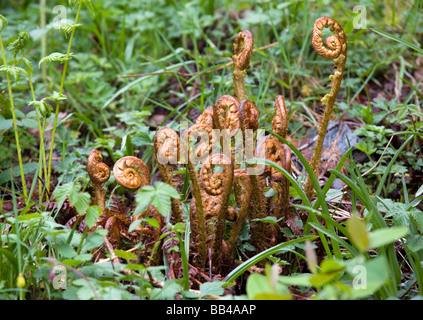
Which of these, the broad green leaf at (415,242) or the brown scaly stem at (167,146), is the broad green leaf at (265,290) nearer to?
the brown scaly stem at (167,146)

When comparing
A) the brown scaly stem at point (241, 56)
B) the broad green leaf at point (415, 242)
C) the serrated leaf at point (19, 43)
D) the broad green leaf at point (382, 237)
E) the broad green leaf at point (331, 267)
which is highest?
the serrated leaf at point (19, 43)

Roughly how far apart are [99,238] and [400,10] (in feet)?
11.8

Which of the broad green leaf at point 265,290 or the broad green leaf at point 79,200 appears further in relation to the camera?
the broad green leaf at point 79,200

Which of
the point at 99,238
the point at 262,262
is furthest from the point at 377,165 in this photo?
the point at 99,238

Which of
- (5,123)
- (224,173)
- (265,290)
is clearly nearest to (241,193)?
(224,173)

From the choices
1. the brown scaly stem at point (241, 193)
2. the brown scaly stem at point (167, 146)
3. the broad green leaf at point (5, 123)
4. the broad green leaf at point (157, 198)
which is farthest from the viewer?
the broad green leaf at point (5, 123)

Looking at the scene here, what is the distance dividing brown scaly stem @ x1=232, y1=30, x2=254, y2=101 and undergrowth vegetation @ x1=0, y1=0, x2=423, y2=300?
0.36 m

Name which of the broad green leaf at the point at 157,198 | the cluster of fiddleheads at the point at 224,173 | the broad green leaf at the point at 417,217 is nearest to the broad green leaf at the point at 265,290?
the broad green leaf at the point at 157,198

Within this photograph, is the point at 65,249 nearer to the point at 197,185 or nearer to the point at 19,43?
the point at 197,185

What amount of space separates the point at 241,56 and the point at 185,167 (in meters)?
0.67

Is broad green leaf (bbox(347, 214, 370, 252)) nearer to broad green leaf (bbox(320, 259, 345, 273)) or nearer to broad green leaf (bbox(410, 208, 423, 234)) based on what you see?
broad green leaf (bbox(320, 259, 345, 273))

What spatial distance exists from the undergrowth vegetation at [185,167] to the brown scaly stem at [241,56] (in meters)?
0.36

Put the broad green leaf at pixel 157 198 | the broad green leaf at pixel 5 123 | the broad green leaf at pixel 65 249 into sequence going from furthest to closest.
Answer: the broad green leaf at pixel 5 123 < the broad green leaf at pixel 65 249 < the broad green leaf at pixel 157 198

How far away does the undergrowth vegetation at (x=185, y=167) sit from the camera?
4.81 ft
